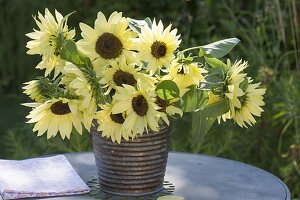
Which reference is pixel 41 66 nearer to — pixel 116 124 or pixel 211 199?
pixel 116 124

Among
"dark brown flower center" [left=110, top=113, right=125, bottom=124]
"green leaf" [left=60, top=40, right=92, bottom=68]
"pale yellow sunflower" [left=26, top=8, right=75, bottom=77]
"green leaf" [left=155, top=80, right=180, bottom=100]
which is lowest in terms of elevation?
"dark brown flower center" [left=110, top=113, right=125, bottom=124]

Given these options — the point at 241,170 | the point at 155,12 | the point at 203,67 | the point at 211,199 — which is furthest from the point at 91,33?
the point at 155,12

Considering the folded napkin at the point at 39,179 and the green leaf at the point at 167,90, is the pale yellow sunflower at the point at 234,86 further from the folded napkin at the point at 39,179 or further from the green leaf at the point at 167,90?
the folded napkin at the point at 39,179

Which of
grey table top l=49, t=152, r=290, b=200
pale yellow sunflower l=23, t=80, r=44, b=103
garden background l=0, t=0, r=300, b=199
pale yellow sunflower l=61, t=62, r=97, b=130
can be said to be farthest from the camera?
garden background l=0, t=0, r=300, b=199

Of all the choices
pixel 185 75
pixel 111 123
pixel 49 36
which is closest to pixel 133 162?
pixel 111 123

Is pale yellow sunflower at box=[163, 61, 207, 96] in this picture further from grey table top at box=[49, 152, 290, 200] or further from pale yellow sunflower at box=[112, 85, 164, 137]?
grey table top at box=[49, 152, 290, 200]

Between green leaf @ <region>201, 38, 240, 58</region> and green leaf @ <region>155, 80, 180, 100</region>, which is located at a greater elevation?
green leaf @ <region>201, 38, 240, 58</region>

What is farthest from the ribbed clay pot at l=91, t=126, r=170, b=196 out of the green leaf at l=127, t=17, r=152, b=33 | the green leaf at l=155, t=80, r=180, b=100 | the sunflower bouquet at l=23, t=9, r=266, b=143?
the green leaf at l=127, t=17, r=152, b=33
